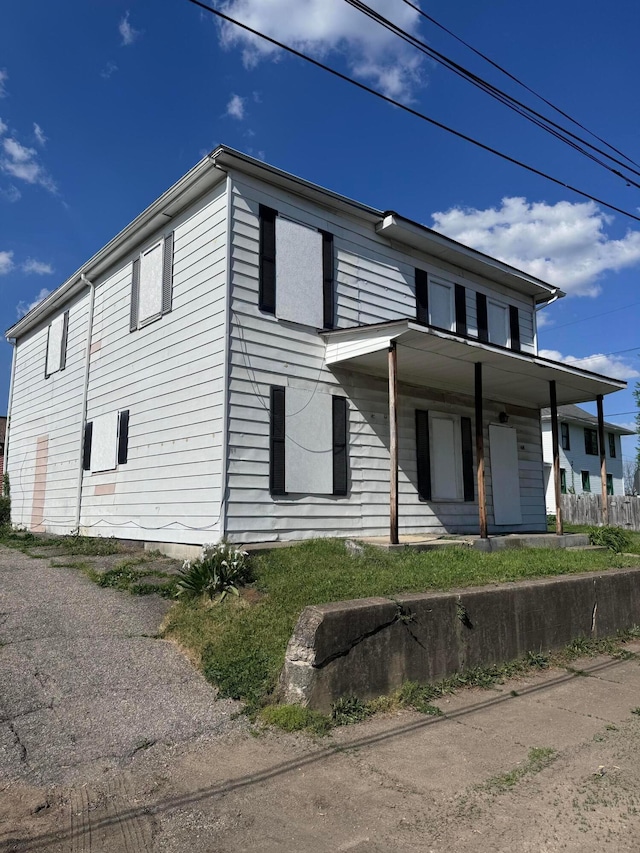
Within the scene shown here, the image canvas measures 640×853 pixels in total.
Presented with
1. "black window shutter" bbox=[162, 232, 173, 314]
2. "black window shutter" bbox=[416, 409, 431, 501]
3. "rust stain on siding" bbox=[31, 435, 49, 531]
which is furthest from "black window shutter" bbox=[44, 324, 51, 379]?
"black window shutter" bbox=[416, 409, 431, 501]

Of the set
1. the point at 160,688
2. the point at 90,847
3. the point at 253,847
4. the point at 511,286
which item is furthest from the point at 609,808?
the point at 511,286

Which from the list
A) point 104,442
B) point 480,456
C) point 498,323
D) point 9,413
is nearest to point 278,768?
point 480,456

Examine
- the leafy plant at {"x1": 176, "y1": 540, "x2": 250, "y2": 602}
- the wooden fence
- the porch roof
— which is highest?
the porch roof

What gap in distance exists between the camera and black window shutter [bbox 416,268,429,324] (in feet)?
41.9

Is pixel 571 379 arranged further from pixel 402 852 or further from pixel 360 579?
pixel 402 852

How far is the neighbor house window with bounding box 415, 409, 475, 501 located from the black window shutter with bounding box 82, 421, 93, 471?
21.1ft

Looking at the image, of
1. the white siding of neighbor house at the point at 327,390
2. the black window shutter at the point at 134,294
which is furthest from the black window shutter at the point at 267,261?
the black window shutter at the point at 134,294

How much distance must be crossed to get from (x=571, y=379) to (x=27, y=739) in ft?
35.6

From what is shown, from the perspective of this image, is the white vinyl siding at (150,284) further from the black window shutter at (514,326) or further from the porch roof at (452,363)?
the black window shutter at (514,326)

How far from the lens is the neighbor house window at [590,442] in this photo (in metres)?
35.7

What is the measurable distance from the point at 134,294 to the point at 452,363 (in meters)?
5.95

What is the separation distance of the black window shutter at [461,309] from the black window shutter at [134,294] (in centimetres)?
631

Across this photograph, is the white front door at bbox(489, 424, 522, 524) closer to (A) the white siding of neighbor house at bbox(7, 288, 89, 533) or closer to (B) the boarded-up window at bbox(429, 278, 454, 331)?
(B) the boarded-up window at bbox(429, 278, 454, 331)

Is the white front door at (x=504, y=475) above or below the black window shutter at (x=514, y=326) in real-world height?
below
